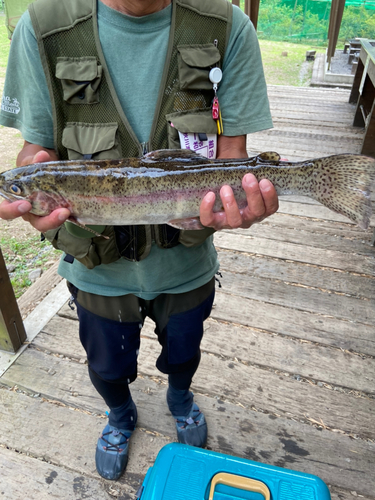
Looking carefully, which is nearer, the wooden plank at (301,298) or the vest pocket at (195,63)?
the vest pocket at (195,63)

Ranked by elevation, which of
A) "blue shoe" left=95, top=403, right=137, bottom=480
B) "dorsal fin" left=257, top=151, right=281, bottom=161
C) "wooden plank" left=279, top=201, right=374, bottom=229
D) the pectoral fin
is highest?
"dorsal fin" left=257, top=151, right=281, bottom=161

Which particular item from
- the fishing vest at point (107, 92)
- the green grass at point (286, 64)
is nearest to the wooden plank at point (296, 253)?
the fishing vest at point (107, 92)

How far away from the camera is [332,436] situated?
277 centimetres

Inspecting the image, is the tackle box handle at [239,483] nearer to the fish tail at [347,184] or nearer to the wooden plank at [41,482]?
the wooden plank at [41,482]

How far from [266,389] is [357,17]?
2767 centimetres

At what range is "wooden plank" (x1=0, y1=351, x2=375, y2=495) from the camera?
2592 mm

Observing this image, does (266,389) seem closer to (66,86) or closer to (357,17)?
(66,86)

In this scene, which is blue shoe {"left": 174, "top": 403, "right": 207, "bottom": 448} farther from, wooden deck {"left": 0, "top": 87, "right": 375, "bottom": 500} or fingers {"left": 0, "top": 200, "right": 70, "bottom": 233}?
fingers {"left": 0, "top": 200, "right": 70, "bottom": 233}

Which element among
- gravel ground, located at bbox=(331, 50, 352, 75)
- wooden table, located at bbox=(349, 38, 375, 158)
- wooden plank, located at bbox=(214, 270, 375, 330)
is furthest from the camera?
gravel ground, located at bbox=(331, 50, 352, 75)

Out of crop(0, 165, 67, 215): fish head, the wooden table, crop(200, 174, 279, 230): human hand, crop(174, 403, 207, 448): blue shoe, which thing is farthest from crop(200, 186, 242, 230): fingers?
the wooden table

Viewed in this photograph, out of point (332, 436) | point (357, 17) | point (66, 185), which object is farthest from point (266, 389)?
point (357, 17)

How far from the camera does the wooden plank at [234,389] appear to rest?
2.90 meters

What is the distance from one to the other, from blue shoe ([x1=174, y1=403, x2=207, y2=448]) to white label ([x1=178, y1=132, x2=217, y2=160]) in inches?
73.1

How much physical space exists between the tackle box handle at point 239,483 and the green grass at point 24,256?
3.80 m
